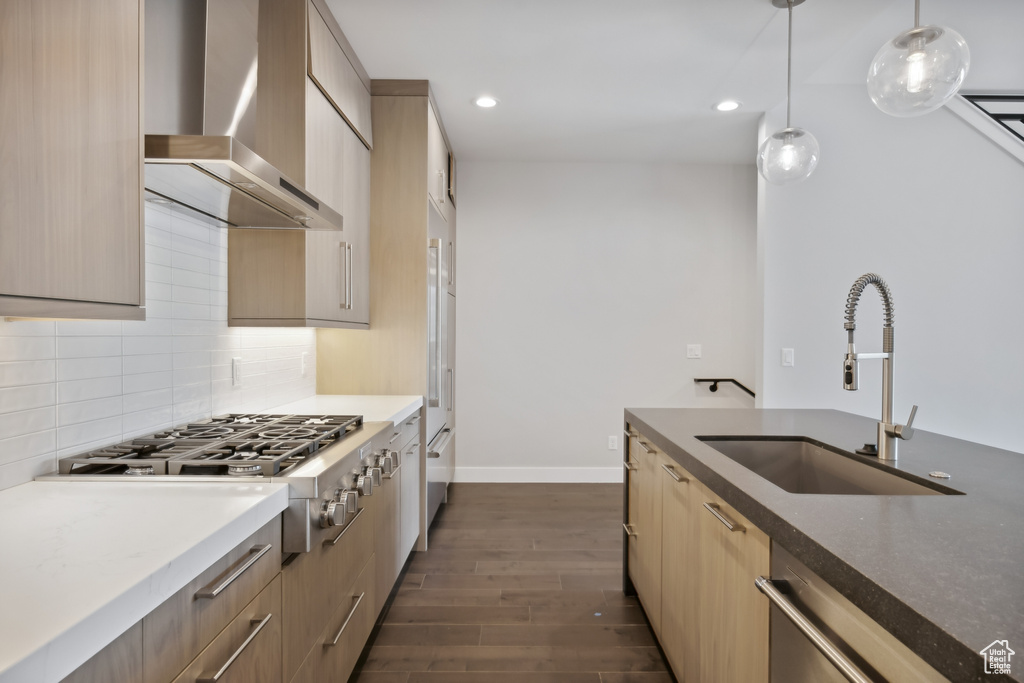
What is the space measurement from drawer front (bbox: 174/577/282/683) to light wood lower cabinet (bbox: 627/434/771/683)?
1.02 m

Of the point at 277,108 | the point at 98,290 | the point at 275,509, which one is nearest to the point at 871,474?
the point at 275,509

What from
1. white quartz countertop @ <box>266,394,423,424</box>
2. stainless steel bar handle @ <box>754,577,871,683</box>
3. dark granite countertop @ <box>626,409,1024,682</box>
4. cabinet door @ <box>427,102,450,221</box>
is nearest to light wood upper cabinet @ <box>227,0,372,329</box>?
white quartz countertop @ <box>266,394,423,424</box>

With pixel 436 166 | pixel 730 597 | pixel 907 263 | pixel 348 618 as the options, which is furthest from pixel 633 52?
pixel 348 618

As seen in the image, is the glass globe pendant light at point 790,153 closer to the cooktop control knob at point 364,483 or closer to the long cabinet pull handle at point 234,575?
the cooktop control knob at point 364,483

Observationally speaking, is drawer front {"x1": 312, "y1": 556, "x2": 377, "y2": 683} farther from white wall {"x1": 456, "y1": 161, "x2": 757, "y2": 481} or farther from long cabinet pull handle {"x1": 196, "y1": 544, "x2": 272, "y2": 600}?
white wall {"x1": 456, "y1": 161, "x2": 757, "y2": 481}

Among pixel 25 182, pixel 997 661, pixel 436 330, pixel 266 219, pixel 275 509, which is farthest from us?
pixel 436 330

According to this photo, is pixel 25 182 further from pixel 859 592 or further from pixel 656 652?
pixel 656 652

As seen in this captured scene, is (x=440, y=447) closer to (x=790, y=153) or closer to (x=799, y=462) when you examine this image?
(x=799, y=462)

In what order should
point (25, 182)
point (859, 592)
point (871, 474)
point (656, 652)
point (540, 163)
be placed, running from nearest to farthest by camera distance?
1. point (859, 592)
2. point (25, 182)
3. point (871, 474)
4. point (656, 652)
5. point (540, 163)

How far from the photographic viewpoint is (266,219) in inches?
76.4

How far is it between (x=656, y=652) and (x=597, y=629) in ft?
0.83

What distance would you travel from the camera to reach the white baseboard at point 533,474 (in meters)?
4.43

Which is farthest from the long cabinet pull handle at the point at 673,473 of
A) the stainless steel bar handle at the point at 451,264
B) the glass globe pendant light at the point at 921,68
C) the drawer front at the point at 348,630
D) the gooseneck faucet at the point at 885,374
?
the stainless steel bar handle at the point at 451,264

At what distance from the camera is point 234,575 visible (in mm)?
991
